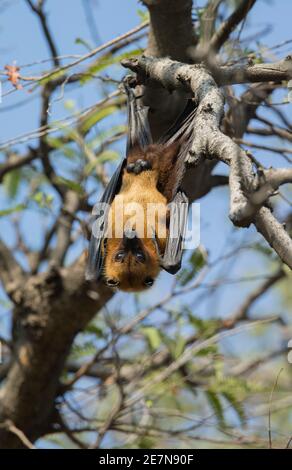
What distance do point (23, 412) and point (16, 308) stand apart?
82 centimetres

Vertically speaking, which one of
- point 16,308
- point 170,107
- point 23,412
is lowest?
point 23,412

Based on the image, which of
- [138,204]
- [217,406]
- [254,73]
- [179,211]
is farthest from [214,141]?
[217,406]

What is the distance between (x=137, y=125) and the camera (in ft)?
16.1

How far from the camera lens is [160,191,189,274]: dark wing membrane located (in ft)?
14.4

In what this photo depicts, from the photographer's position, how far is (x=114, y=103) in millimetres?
5602

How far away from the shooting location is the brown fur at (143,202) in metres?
4.80

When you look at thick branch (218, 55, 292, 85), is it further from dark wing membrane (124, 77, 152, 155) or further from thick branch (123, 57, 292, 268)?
dark wing membrane (124, 77, 152, 155)

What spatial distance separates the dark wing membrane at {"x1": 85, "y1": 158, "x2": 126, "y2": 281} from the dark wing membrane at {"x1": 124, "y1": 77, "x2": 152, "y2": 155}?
15 cm

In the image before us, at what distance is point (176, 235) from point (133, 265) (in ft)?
1.49

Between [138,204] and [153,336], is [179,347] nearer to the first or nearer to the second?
[153,336]

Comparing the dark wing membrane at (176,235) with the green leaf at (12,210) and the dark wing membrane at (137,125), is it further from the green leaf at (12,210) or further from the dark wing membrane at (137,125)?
the green leaf at (12,210)

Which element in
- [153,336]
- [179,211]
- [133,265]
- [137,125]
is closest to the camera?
[179,211]

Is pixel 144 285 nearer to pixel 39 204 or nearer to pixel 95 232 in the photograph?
pixel 95 232
